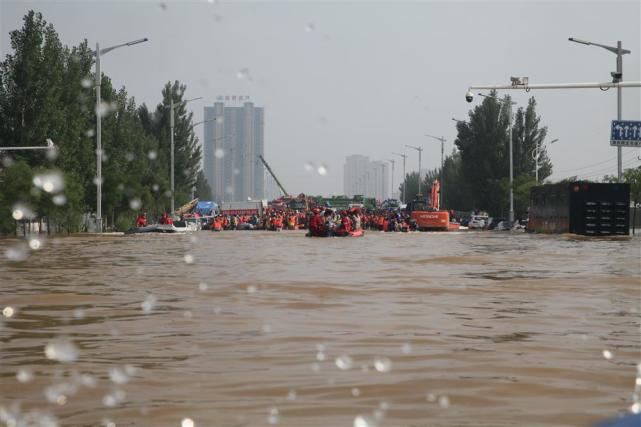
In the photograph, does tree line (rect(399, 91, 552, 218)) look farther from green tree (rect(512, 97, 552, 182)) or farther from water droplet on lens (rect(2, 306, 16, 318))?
water droplet on lens (rect(2, 306, 16, 318))

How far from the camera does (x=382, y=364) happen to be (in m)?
7.81

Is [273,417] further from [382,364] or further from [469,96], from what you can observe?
[469,96]

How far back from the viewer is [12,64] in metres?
54.3

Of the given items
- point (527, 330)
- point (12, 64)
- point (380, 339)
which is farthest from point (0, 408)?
point (12, 64)

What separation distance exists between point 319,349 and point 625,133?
39.5 m

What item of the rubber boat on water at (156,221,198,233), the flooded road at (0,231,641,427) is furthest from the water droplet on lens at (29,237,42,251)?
the rubber boat on water at (156,221,198,233)

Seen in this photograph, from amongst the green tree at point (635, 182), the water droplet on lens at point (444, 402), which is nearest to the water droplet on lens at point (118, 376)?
the water droplet on lens at point (444, 402)

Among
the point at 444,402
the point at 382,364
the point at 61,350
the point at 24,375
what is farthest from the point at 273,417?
the point at 61,350

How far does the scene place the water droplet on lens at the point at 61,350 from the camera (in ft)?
26.6

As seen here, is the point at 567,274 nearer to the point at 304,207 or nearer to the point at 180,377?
the point at 180,377

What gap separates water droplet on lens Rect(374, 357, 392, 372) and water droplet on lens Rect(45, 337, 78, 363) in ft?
7.96

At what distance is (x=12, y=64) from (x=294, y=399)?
51559 millimetres

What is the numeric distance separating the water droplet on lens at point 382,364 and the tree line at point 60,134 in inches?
1746

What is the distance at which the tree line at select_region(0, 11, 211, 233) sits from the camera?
5219cm
